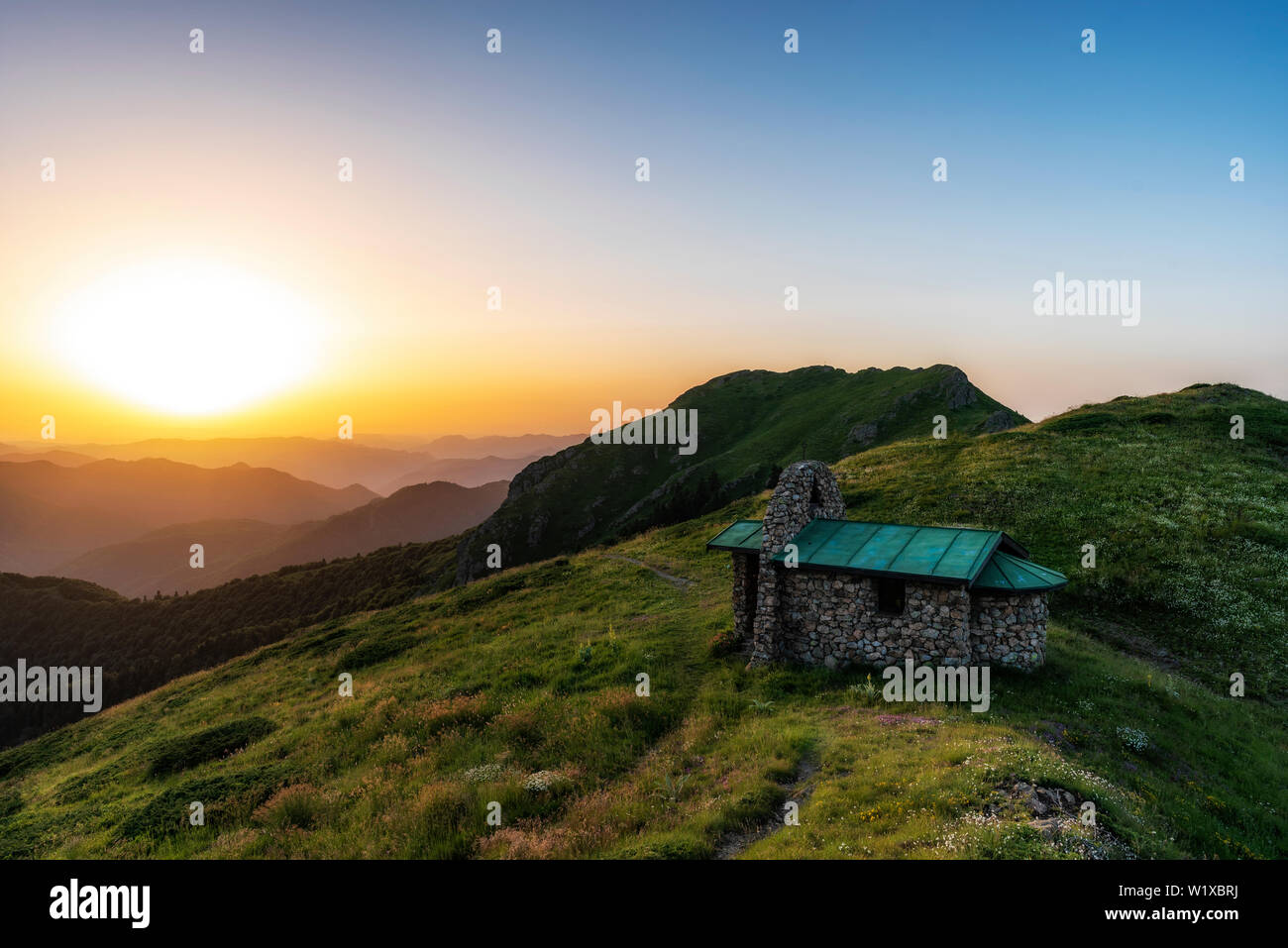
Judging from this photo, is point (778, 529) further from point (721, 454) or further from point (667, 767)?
point (721, 454)

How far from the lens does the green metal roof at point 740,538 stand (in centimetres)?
2200

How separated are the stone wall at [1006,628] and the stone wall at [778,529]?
20.1ft

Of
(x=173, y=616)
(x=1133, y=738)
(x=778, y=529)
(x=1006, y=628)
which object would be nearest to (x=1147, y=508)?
(x=1006, y=628)

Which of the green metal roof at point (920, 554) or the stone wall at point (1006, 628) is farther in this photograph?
the stone wall at point (1006, 628)

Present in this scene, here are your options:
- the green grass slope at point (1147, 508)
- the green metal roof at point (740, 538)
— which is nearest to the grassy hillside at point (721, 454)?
the green grass slope at point (1147, 508)

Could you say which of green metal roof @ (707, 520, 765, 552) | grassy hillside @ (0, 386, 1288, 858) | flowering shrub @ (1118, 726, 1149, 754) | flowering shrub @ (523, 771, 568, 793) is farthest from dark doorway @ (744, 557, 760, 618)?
flowering shrub @ (1118, 726, 1149, 754)

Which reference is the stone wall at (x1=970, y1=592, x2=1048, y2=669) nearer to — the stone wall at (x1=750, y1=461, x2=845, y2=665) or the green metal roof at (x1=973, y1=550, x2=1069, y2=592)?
the green metal roof at (x1=973, y1=550, x2=1069, y2=592)

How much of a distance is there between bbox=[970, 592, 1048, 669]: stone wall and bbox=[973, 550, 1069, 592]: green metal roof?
0.51 m

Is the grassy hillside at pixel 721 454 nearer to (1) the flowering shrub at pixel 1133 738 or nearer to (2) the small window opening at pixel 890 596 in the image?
(2) the small window opening at pixel 890 596

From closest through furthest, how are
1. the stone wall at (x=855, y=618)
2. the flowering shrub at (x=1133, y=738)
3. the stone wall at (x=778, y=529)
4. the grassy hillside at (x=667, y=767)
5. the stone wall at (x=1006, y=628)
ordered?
the grassy hillside at (x=667, y=767), the flowering shrub at (x=1133, y=738), the stone wall at (x=855, y=618), the stone wall at (x=1006, y=628), the stone wall at (x=778, y=529)

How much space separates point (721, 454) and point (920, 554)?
364ft

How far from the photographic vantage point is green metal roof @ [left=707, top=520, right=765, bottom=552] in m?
22.0

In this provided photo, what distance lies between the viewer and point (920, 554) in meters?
18.8

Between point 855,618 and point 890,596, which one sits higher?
point 890,596
